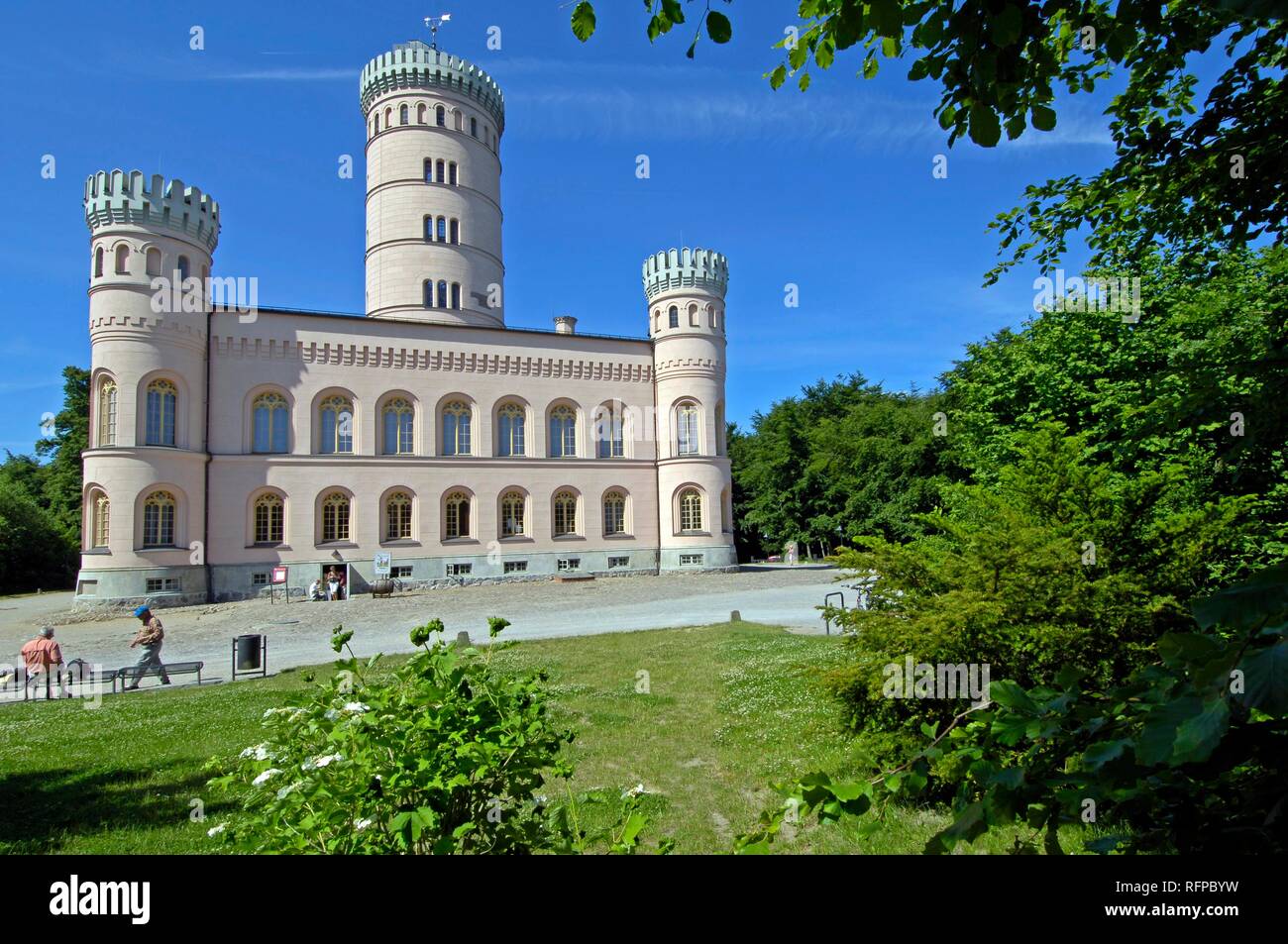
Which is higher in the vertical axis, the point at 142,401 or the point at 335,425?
the point at 142,401

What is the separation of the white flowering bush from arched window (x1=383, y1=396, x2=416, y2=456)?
34.1 m

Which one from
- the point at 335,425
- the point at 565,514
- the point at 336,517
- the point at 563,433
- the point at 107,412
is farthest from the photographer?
the point at 563,433

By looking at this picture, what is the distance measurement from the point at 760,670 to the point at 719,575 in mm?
25697

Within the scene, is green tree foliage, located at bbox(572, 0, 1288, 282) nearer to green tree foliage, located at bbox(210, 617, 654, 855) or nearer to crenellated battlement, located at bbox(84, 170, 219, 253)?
green tree foliage, located at bbox(210, 617, 654, 855)

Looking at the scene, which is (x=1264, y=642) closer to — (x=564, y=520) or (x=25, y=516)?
(x=564, y=520)

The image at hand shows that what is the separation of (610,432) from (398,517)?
41.6 feet

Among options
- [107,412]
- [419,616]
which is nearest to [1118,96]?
[419,616]

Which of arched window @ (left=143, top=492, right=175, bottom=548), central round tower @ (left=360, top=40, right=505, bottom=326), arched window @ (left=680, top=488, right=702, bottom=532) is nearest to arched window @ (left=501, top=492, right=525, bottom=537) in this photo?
arched window @ (left=680, top=488, right=702, bottom=532)

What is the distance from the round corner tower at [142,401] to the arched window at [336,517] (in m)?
5.01

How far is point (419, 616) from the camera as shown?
22703mm

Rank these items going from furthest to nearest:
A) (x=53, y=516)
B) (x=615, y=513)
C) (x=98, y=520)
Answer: (x=53, y=516) → (x=615, y=513) → (x=98, y=520)

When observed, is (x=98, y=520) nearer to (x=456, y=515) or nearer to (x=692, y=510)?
(x=456, y=515)

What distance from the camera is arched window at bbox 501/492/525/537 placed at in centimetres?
3697
